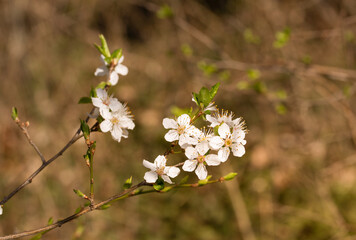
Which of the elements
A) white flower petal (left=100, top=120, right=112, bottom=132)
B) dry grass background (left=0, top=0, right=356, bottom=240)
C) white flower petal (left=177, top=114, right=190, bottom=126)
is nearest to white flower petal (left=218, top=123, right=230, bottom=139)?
white flower petal (left=177, top=114, right=190, bottom=126)

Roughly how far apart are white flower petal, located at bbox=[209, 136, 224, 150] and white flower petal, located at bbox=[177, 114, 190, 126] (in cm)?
10

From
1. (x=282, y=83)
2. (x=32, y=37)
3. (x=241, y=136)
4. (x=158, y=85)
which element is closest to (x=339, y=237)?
(x=282, y=83)

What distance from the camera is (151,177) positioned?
102 centimetres

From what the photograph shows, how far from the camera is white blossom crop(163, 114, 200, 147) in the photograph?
1.04m

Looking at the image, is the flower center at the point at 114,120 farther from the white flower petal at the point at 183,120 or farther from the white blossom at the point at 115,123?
the white flower petal at the point at 183,120

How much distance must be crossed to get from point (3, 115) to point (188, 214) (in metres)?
2.32

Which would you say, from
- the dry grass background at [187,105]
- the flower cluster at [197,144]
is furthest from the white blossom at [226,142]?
the dry grass background at [187,105]

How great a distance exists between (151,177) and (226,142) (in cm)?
26

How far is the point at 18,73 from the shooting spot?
3.76 m

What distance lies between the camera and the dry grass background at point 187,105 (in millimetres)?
3145

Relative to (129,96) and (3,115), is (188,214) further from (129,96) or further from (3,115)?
(3,115)

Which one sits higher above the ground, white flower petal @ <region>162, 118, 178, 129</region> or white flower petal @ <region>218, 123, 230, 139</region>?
white flower petal @ <region>162, 118, 178, 129</region>

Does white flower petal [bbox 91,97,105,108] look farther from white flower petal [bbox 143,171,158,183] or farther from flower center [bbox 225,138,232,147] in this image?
flower center [bbox 225,138,232,147]

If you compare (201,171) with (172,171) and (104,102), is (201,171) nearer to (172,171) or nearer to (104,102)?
(172,171)
